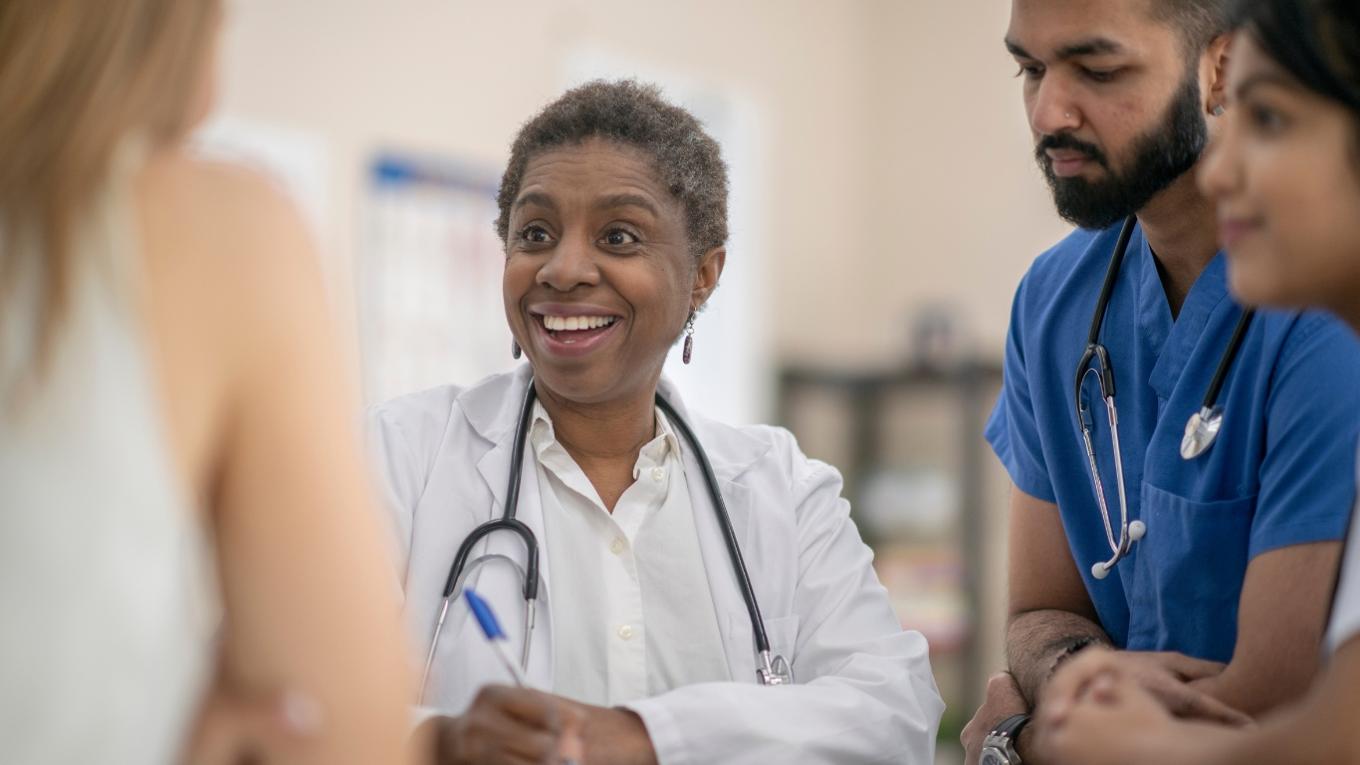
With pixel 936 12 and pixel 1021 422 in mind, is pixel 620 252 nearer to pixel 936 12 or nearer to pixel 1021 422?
pixel 1021 422

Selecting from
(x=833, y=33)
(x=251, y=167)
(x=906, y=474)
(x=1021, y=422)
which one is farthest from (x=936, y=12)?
(x=251, y=167)

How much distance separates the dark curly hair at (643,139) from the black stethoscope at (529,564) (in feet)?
1.01

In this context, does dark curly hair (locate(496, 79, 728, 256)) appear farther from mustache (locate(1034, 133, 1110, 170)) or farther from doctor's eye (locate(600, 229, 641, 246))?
mustache (locate(1034, 133, 1110, 170))

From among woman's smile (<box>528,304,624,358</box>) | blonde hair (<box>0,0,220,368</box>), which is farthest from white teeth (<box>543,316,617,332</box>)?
blonde hair (<box>0,0,220,368</box>)

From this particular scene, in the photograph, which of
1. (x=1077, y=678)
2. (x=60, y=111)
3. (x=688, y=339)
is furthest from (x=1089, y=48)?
(x=60, y=111)

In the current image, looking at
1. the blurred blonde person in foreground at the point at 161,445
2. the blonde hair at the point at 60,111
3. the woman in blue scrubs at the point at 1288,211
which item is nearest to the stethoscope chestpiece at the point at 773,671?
the woman in blue scrubs at the point at 1288,211

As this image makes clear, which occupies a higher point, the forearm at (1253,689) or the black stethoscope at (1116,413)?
the black stethoscope at (1116,413)

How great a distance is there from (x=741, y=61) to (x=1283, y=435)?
3.74 m

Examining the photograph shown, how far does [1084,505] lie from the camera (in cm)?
162

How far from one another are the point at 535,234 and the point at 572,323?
0.13 meters

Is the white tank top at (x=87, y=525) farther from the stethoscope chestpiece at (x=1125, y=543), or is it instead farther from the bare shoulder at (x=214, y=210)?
the stethoscope chestpiece at (x=1125, y=543)

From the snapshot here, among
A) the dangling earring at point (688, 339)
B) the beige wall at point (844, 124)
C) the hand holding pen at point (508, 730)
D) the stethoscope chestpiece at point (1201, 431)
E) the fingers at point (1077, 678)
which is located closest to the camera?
the fingers at point (1077, 678)

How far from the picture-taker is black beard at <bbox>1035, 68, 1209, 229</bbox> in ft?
4.91

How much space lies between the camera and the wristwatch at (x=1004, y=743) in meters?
1.44
